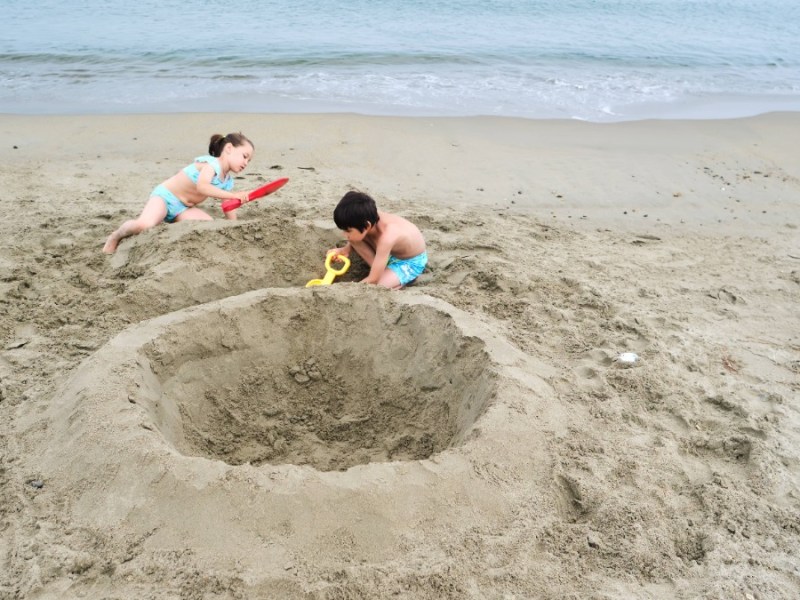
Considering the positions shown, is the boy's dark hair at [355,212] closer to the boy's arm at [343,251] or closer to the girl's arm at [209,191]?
the boy's arm at [343,251]

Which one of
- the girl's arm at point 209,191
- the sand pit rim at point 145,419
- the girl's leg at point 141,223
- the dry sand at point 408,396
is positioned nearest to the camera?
the dry sand at point 408,396

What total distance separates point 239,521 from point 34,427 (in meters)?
1.06

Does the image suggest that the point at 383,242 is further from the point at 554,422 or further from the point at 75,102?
the point at 75,102

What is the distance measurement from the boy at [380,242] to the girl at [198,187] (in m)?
0.94

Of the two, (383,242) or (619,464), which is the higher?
(383,242)

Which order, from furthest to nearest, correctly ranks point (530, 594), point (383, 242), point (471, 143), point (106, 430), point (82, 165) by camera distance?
point (471, 143) < point (82, 165) < point (383, 242) < point (106, 430) < point (530, 594)

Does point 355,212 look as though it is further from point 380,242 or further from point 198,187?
point 198,187

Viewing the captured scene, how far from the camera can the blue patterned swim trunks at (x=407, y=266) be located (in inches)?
162

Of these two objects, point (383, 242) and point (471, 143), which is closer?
point (383, 242)

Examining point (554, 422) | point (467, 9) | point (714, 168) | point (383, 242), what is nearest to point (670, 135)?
point (714, 168)

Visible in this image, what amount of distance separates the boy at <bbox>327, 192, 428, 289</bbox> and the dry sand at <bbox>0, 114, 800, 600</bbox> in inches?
6.6

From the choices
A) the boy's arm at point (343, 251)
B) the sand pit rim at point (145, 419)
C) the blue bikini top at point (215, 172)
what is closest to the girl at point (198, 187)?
the blue bikini top at point (215, 172)

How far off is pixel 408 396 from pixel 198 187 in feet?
7.31

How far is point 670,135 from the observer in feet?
23.5
